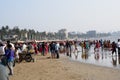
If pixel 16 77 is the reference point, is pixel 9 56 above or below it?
above

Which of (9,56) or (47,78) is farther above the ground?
(9,56)

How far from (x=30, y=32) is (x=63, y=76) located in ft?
521

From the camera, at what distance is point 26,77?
609 inches

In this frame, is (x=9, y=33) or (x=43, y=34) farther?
(x=43, y=34)

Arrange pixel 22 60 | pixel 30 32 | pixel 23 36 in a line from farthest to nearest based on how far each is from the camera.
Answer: pixel 30 32, pixel 23 36, pixel 22 60

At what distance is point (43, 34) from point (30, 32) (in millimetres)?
26644

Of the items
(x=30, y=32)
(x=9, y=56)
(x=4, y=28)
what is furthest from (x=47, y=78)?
(x=30, y=32)

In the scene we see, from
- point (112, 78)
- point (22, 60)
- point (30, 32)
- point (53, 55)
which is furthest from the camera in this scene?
point (30, 32)

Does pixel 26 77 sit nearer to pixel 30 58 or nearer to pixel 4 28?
pixel 30 58

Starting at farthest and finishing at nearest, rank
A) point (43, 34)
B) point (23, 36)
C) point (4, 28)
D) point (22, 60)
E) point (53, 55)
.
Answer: point (43, 34)
point (23, 36)
point (4, 28)
point (53, 55)
point (22, 60)

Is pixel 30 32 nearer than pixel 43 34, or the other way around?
pixel 30 32

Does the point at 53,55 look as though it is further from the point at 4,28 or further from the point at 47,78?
the point at 4,28

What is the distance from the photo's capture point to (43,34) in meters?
199

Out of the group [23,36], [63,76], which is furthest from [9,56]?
[23,36]
